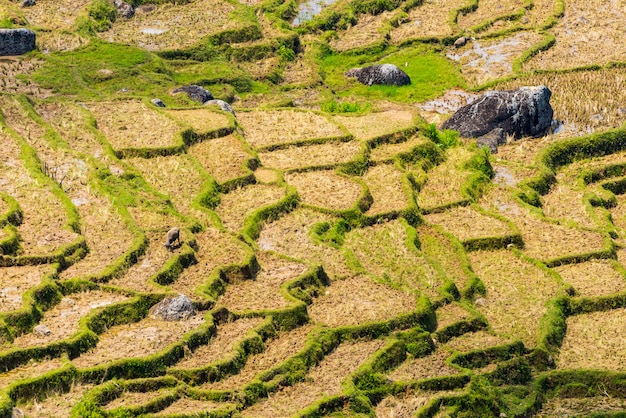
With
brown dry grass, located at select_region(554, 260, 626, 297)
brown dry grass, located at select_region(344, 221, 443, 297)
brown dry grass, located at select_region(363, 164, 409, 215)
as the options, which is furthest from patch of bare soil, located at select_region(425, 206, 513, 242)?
brown dry grass, located at select_region(554, 260, 626, 297)

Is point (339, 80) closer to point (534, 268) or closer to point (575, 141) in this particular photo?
point (575, 141)

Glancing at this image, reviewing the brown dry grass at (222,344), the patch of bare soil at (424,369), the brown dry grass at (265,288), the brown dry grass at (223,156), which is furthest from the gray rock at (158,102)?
the patch of bare soil at (424,369)

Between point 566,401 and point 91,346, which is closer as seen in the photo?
point 91,346

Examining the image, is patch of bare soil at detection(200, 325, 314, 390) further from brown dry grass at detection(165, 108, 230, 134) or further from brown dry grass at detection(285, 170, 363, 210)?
brown dry grass at detection(165, 108, 230, 134)

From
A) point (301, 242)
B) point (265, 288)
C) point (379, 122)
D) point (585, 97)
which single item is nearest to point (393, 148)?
point (379, 122)

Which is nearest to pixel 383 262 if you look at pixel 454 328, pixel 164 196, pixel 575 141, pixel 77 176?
pixel 454 328

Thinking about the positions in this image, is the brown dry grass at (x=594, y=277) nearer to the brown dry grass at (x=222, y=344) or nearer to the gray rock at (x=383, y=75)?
the brown dry grass at (x=222, y=344)
